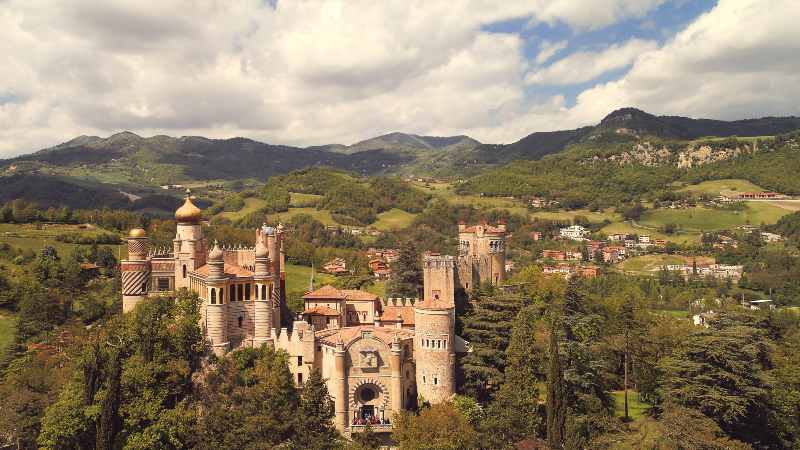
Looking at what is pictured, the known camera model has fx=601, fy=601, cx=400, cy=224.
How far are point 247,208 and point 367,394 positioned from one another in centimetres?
13055

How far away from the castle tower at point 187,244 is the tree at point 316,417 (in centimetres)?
1729

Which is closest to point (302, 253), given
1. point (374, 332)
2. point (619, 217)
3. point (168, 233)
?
point (168, 233)

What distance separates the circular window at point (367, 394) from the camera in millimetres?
41750

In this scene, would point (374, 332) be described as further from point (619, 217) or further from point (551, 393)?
point (619, 217)

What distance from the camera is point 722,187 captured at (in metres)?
178

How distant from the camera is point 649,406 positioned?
171ft

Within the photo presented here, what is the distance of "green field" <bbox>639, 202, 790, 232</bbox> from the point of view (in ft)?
490

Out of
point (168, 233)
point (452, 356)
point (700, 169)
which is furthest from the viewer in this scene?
point (700, 169)

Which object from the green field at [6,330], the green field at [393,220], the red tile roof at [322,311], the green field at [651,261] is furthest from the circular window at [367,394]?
the green field at [393,220]

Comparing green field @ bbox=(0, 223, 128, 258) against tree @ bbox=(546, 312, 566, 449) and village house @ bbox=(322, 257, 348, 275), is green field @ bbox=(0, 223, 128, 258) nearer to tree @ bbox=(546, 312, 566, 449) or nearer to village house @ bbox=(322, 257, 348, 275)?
village house @ bbox=(322, 257, 348, 275)

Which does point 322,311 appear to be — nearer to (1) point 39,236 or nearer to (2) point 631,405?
(2) point 631,405

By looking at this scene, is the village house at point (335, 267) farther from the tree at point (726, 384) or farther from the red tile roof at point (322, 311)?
the tree at point (726, 384)

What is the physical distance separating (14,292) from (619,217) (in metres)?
148

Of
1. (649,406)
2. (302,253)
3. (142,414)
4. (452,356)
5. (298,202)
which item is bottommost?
(649,406)
